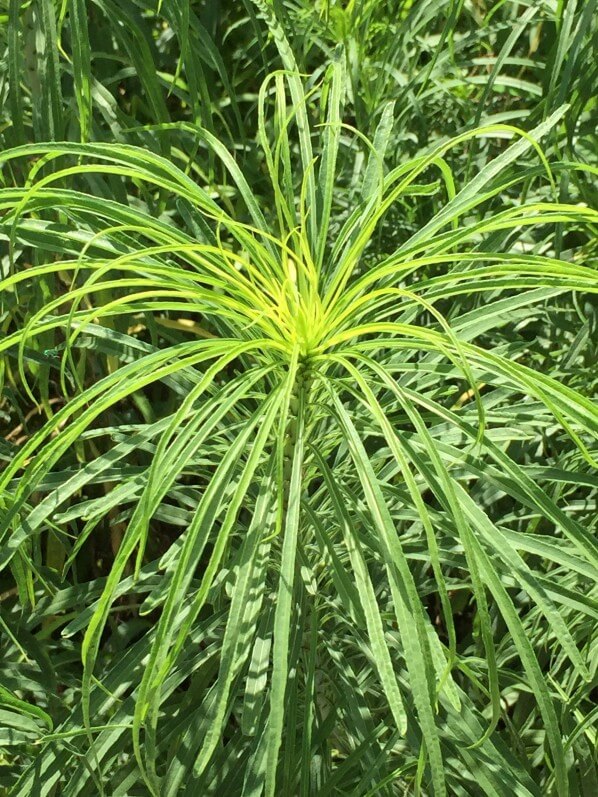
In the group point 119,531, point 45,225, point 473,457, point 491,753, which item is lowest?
point 119,531

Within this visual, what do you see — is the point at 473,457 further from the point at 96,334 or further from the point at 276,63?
the point at 276,63

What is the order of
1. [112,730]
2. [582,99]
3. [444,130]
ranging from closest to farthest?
[112,730] < [582,99] < [444,130]

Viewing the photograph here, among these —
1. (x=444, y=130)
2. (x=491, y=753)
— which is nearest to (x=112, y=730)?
(x=491, y=753)

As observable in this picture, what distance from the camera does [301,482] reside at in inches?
28.8

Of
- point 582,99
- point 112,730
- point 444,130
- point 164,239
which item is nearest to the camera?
point 164,239

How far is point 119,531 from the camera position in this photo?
1163mm

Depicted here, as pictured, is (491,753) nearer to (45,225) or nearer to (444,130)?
(45,225)

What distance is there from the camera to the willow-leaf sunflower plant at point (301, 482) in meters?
0.61

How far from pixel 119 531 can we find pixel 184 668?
345 mm

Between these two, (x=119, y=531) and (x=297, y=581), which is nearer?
(x=297, y=581)

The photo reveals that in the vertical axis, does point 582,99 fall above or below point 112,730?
above

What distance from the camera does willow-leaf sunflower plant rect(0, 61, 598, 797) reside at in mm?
614

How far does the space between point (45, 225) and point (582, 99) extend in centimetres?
57

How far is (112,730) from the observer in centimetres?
82
